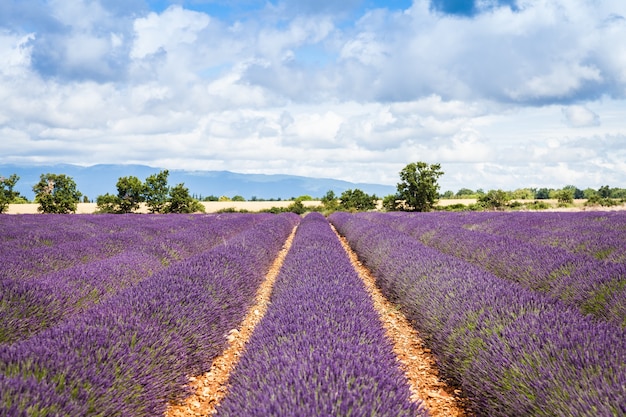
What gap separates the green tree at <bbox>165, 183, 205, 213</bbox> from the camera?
119 feet

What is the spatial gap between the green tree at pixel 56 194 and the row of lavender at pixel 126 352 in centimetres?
3304

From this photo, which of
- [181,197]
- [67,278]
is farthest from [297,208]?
[67,278]

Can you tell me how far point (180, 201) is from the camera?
120 ft

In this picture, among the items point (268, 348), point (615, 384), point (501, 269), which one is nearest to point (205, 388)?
point (268, 348)

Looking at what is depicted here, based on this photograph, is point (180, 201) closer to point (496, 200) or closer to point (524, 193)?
point (496, 200)

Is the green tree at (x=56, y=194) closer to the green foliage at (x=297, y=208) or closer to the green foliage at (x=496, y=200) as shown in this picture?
the green foliage at (x=297, y=208)

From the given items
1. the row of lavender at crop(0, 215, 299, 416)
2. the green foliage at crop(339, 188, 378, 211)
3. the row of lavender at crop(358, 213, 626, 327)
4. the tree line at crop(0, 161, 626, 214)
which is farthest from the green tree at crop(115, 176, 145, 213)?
the row of lavender at crop(0, 215, 299, 416)

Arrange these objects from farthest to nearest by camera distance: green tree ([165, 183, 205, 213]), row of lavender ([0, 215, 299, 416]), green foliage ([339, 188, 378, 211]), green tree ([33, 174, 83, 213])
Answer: green foliage ([339, 188, 378, 211]) → green tree ([165, 183, 205, 213]) → green tree ([33, 174, 83, 213]) → row of lavender ([0, 215, 299, 416])

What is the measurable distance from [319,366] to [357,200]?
45.1 metres

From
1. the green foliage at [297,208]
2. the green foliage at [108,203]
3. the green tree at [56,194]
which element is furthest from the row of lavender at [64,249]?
the green foliage at [297,208]

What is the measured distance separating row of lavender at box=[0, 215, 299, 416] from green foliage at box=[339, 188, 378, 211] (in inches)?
1632

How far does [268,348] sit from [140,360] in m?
0.82

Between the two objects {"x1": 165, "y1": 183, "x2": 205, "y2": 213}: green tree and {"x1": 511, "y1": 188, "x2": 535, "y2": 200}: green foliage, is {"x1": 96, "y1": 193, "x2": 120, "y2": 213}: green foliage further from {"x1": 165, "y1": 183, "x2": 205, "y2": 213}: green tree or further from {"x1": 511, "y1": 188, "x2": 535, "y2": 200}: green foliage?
{"x1": 511, "y1": 188, "x2": 535, "y2": 200}: green foliage

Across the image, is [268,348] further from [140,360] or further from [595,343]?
[595,343]
